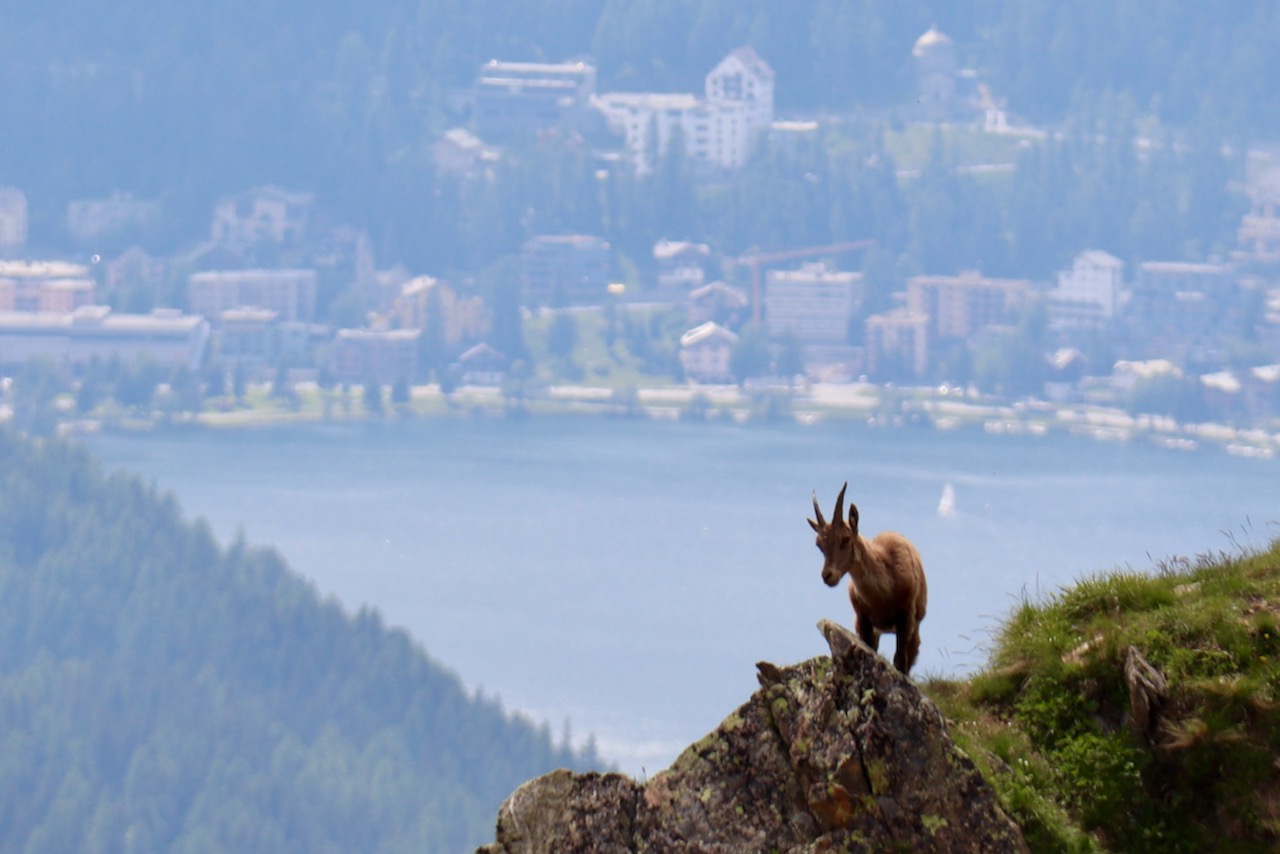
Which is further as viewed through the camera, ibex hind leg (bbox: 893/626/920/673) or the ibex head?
ibex hind leg (bbox: 893/626/920/673)

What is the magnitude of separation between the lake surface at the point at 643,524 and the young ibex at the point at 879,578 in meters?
98.7

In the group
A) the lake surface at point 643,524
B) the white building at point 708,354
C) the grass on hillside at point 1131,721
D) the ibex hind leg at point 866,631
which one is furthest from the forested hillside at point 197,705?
the ibex hind leg at point 866,631

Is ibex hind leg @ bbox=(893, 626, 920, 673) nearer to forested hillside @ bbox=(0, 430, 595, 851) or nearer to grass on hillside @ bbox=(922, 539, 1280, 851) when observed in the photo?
grass on hillside @ bbox=(922, 539, 1280, 851)

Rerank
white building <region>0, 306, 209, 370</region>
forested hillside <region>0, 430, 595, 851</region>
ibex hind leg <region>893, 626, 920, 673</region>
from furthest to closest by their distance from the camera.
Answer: white building <region>0, 306, 209, 370</region> → forested hillside <region>0, 430, 595, 851</region> → ibex hind leg <region>893, 626, 920, 673</region>

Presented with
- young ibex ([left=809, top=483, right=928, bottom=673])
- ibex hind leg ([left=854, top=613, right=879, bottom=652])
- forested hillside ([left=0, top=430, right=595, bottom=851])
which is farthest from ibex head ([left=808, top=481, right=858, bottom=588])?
forested hillside ([left=0, top=430, right=595, bottom=851])

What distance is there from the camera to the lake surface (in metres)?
124

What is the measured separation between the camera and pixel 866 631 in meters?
7.12

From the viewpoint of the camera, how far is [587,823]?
22.6ft

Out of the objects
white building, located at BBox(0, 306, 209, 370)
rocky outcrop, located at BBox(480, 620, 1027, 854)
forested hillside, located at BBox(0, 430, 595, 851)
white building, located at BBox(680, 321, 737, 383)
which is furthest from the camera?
white building, located at BBox(680, 321, 737, 383)

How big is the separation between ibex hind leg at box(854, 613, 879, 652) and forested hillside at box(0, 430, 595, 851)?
94.7 meters

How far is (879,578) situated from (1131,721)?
4.16 feet

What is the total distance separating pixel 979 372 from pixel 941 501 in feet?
142

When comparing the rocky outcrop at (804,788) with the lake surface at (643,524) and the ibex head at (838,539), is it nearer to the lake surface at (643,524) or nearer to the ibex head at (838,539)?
the ibex head at (838,539)

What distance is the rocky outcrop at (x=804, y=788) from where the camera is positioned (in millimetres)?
6566
